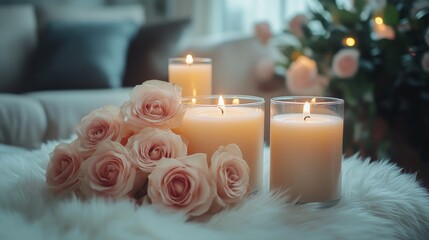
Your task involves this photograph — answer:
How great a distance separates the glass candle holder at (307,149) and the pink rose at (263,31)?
140cm

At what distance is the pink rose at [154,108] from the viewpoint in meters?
0.76

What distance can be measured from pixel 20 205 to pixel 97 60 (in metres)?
1.69

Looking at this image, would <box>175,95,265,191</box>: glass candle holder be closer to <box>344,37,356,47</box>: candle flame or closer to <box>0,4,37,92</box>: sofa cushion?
<box>344,37,356,47</box>: candle flame

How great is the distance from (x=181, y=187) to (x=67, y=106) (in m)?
1.35

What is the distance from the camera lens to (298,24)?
203 centimetres

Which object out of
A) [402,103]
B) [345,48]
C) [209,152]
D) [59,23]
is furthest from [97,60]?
[209,152]

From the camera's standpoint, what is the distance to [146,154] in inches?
29.0

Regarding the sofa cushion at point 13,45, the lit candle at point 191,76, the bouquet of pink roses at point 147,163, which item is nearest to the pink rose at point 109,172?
the bouquet of pink roses at point 147,163

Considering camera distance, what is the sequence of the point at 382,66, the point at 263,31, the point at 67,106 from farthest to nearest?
the point at 263,31
the point at 67,106
the point at 382,66

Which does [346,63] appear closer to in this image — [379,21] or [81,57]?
[379,21]

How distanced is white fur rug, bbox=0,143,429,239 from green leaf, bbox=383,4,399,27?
39.1 inches

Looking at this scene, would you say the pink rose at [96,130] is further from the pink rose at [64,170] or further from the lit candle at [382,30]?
the lit candle at [382,30]

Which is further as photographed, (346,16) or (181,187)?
(346,16)

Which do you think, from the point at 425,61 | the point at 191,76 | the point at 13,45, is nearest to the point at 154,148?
the point at 191,76
